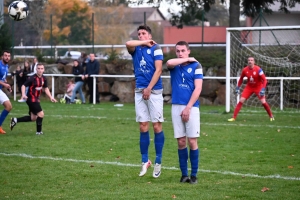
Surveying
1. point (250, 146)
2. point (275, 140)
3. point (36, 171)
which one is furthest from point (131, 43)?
point (275, 140)

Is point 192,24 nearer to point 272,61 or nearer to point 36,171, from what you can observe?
point 272,61

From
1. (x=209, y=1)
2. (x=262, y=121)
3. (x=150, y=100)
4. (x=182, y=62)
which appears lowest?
(x=262, y=121)

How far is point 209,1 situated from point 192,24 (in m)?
3.04

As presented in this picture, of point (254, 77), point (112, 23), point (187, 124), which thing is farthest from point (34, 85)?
point (112, 23)

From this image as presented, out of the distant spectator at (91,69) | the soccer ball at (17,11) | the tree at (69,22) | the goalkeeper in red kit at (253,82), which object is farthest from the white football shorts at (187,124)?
the tree at (69,22)

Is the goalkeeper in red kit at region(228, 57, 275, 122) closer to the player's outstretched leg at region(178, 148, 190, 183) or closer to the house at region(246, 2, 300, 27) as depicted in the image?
the player's outstretched leg at region(178, 148, 190, 183)

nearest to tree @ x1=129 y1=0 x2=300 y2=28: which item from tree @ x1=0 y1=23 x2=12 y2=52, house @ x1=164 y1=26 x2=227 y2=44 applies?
house @ x1=164 y1=26 x2=227 y2=44

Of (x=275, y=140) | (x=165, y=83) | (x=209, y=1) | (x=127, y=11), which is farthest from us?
(x=127, y=11)

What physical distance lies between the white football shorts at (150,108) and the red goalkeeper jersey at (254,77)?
8.71 m

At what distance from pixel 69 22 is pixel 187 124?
3027 centimetres

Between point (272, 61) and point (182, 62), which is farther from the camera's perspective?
point (272, 61)

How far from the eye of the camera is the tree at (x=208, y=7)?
93.9 ft

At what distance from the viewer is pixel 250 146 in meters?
12.3

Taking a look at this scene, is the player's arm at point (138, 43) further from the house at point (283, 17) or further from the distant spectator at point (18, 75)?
the house at point (283, 17)
